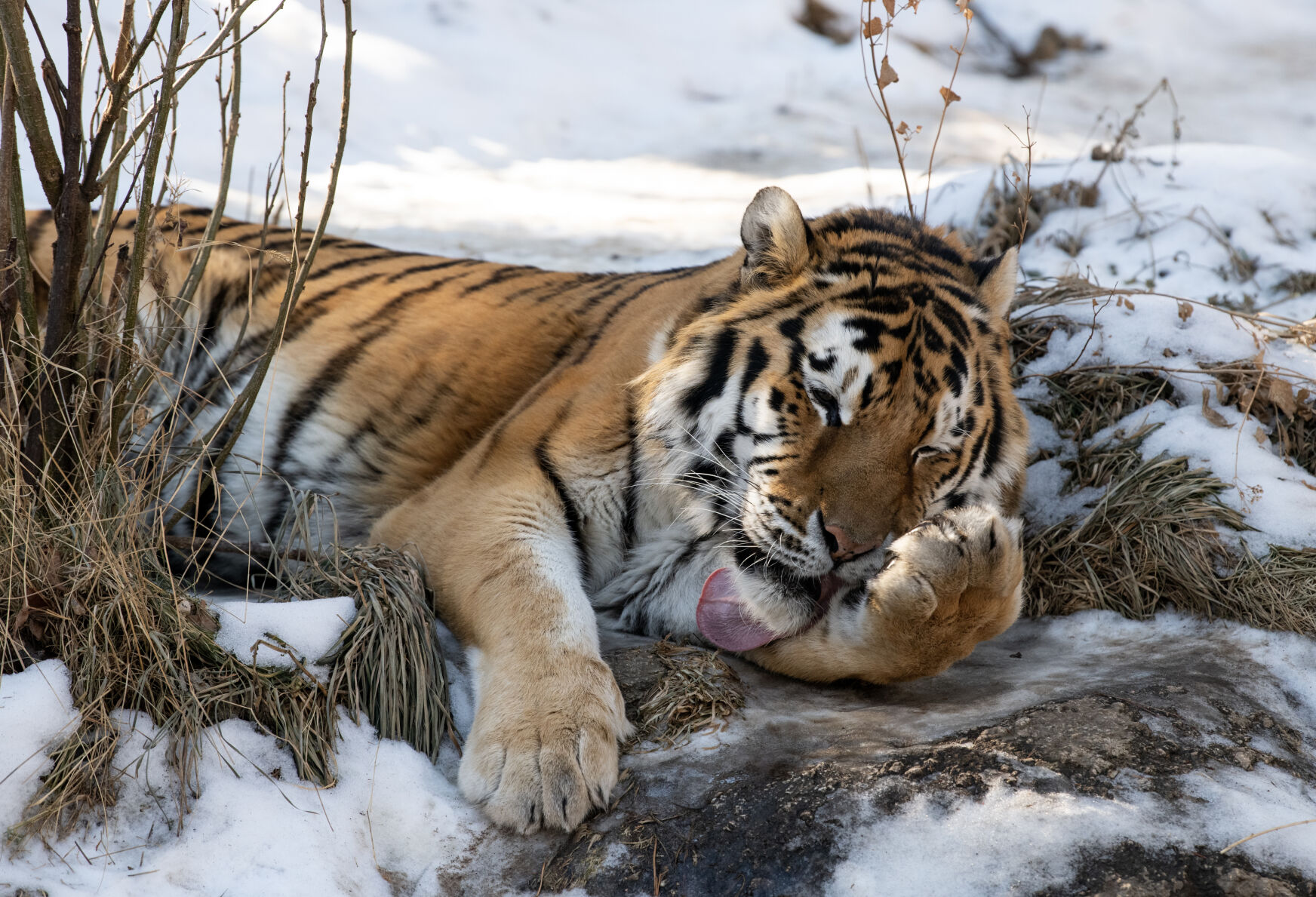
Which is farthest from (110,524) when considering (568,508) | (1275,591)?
(1275,591)

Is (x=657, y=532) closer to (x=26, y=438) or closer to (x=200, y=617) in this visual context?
(x=200, y=617)

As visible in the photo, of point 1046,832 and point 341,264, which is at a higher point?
point 341,264

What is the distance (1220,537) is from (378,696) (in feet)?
6.01

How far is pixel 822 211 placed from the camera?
536cm

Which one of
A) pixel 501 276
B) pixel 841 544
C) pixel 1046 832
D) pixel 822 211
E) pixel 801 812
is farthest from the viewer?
pixel 822 211

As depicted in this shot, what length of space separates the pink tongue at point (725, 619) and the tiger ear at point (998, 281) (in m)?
0.85

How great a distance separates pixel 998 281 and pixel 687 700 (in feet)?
3.82

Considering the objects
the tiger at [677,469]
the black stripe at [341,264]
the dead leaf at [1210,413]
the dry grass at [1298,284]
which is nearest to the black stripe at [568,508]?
the tiger at [677,469]

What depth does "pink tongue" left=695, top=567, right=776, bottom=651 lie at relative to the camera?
2047 millimetres

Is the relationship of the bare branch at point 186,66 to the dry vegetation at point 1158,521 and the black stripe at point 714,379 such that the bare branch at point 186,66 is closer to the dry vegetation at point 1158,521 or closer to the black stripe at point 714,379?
the black stripe at point 714,379

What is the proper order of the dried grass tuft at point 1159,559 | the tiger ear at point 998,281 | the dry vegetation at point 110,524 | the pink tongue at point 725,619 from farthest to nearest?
the tiger ear at point 998,281
the dried grass tuft at point 1159,559
the pink tongue at point 725,619
the dry vegetation at point 110,524

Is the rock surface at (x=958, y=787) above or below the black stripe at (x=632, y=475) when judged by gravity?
below

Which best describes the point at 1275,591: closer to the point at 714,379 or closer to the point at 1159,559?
the point at 1159,559

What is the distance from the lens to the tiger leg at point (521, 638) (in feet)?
5.24
